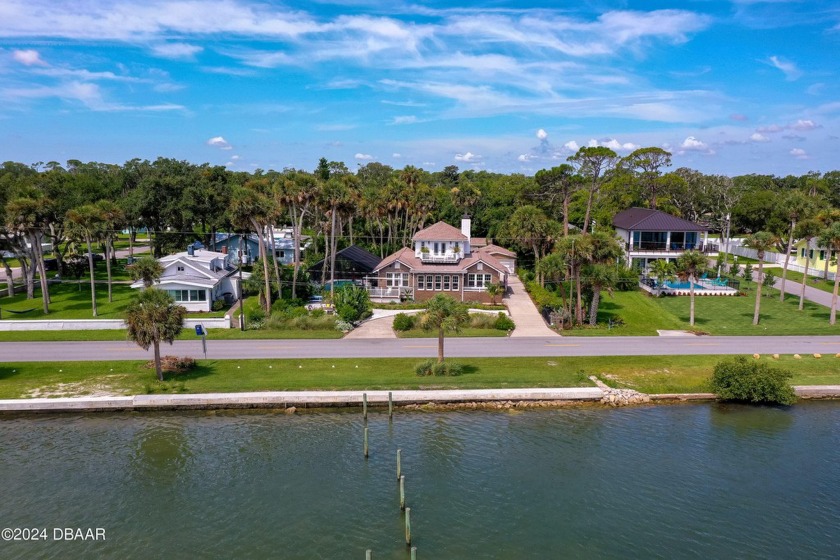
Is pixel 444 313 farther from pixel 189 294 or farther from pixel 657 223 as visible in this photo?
pixel 657 223

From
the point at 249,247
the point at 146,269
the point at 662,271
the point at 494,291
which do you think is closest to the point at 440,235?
the point at 494,291

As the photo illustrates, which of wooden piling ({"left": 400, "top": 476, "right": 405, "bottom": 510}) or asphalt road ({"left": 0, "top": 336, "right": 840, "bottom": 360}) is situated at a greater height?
asphalt road ({"left": 0, "top": 336, "right": 840, "bottom": 360})

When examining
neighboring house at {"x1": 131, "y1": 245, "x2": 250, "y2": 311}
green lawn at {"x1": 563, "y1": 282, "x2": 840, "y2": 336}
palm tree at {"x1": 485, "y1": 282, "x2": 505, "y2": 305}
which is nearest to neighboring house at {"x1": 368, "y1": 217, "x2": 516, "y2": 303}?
palm tree at {"x1": 485, "y1": 282, "x2": 505, "y2": 305}

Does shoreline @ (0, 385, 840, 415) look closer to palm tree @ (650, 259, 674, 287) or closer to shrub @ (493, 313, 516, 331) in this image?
shrub @ (493, 313, 516, 331)

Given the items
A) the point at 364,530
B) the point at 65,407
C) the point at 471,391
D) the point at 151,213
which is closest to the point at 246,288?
the point at 151,213

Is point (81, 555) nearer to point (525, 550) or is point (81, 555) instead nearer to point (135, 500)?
point (135, 500)
